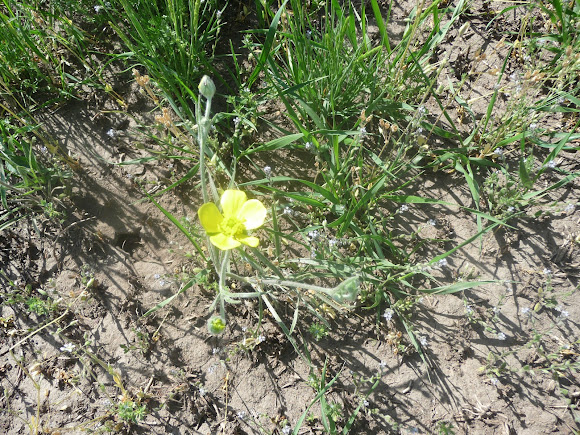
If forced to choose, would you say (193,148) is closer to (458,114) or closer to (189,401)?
(189,401)

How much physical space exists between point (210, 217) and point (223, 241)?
5.4 inches

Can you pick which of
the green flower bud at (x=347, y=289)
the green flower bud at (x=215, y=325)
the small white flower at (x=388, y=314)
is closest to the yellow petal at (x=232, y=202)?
the green flower bud at (x=215, y=325)

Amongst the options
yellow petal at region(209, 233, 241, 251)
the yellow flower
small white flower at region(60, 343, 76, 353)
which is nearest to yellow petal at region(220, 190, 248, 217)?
the yellow flower

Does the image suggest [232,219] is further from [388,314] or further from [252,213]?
[388,314]

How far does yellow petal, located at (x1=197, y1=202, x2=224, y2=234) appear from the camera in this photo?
1796 millimetres

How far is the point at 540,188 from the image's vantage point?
2.61 metres

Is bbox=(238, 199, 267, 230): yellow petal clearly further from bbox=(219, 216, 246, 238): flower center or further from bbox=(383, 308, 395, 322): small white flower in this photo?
bbox=(383, 308, 395, 322): small white flower

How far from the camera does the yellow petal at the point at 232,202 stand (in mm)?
1916

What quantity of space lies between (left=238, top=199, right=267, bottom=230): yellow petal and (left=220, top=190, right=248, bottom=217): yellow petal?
2 centimetres

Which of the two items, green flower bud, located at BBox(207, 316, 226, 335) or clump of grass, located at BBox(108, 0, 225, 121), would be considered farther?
clump of grass, located at BBox(108, 0, 225, 121)

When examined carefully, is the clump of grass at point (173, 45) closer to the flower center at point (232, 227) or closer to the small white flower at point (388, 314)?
the flower center at point (232, 227)

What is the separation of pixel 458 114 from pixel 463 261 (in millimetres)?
993

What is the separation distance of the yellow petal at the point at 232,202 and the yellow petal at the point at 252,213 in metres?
0.02

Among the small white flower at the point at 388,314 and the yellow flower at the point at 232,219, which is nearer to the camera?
the yellow flower at the point at 232,219
